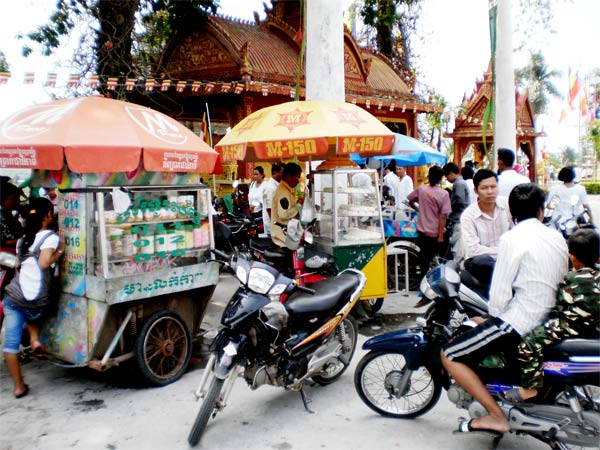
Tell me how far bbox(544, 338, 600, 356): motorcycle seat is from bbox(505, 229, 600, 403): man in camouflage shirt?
3 centimetres

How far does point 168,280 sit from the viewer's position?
433 cm

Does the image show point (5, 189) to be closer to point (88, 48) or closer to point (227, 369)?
point (227, 369)

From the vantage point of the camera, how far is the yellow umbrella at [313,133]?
5578 millimetres

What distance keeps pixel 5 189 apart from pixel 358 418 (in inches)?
152

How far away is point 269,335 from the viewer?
3.53m

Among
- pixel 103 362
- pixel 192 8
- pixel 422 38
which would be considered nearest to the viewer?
pixel 103 362

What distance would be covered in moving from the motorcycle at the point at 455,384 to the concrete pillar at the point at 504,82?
25.7 ft

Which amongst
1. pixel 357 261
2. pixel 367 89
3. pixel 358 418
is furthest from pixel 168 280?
pixel 367 89

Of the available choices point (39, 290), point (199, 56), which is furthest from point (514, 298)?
point (199, 56)

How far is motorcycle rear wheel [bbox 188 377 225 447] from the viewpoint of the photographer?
322 centimetres

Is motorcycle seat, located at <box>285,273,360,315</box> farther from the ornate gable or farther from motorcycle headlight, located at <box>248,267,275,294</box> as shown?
the ornate gable

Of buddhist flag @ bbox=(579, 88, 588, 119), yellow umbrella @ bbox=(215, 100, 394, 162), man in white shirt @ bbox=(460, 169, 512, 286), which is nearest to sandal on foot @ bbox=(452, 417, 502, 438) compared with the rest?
man in white shirt @ bbox=(460, 169, 512, 286)

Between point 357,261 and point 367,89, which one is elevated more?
point 367,89

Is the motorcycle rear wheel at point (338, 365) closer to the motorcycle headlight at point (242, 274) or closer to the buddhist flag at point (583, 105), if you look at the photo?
the motorcycle headlight at point (242, 274)
